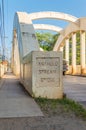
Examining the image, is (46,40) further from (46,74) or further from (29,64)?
(46,74)

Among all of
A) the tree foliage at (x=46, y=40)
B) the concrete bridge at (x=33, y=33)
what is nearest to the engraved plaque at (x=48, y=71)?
the concrete bridge at (x=33, y=33)

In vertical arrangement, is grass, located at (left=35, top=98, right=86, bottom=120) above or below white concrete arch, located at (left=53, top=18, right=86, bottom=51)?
below

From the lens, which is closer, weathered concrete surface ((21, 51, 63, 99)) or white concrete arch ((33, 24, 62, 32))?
weathered concrete surface ((21, 51, 63, 99))

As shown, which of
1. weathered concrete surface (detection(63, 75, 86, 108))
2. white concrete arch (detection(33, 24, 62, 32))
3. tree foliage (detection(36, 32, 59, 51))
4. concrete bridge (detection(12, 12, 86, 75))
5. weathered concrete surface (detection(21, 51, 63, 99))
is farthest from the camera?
tree foliage (detection(36, 32, 59, 51))

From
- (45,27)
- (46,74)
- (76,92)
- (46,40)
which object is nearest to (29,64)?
(46,74)

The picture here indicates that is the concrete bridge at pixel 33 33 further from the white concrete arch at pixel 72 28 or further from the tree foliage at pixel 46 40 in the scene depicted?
the tree foliage at pixel 46 40

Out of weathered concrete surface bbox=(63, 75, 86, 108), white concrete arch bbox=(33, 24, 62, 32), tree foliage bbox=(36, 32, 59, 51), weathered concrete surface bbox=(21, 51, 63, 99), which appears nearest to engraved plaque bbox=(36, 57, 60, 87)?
weathered concrete surface bbox=(21, 51, 63, 99)

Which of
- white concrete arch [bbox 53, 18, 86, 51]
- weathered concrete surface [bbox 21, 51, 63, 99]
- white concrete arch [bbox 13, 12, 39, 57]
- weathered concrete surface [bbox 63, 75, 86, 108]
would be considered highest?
white concrete arch [bbox 53, 18, 86, 51]

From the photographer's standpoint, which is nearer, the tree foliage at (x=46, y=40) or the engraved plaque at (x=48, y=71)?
the engraved plaque at (x=48, y=71)

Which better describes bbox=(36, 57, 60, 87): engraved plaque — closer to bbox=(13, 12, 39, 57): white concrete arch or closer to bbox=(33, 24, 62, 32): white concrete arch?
bbox=(13, 12, 39, 57): white concrete arch

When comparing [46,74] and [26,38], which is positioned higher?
[26,38]

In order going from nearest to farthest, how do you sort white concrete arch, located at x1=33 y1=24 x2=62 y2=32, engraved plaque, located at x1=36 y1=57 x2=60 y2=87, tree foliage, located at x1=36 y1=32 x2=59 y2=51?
engraved plaque, located at x1=36 y1=57 x2=60 y2=87
white concrete arch, located at x1=33 y1=24 x2=62 y2=32
tree foliage, located at x1=36 y1=32 x2=59 y2=51

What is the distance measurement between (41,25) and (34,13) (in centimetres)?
727

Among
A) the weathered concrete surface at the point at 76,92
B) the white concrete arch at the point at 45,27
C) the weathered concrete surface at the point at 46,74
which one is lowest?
the weathered concrete surface at the point at 76,92
